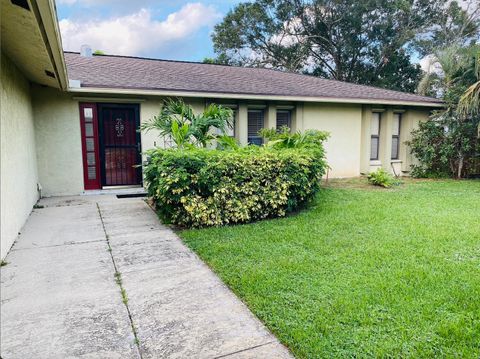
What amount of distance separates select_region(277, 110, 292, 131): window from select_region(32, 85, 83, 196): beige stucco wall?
5.52 m

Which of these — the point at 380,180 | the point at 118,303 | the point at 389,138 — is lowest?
the point at 118,303

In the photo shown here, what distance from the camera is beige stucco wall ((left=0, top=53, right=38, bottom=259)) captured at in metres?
4.42

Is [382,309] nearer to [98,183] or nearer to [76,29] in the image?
[98,183]

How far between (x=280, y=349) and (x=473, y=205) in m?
6.44

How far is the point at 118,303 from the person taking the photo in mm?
3055

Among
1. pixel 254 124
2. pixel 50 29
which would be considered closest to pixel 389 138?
pixel 254 124

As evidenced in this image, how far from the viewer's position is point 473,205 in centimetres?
697

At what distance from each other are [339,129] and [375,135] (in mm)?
1809

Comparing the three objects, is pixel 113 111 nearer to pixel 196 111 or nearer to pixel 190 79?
pixel 196 111

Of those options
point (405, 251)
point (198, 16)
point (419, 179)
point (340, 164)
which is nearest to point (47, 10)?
point (405, 251)

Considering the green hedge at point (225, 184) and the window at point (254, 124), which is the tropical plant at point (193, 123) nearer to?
the green hedge at point (225, 184)

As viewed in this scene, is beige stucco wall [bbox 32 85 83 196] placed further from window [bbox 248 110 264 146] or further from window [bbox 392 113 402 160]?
window [bbox 392 113 402 160]

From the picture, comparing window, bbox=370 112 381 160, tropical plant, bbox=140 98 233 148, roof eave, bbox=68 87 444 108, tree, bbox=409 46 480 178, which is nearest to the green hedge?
tropical plant, bbox=140 98 233 148

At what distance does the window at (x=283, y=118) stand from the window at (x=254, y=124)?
1.75 ft
